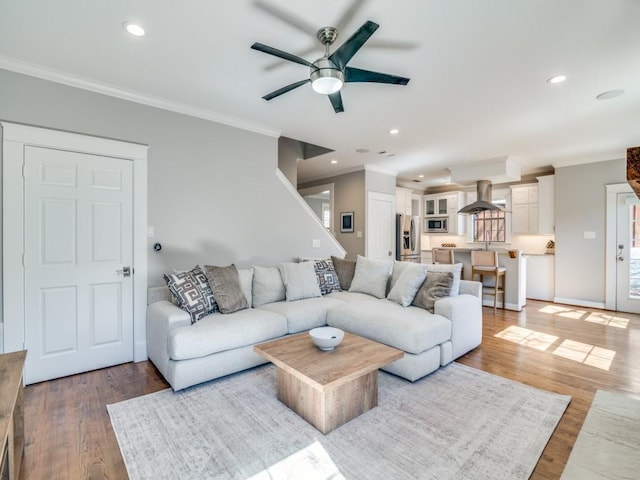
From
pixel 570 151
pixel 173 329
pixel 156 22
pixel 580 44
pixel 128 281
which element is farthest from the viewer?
pixel 570 151

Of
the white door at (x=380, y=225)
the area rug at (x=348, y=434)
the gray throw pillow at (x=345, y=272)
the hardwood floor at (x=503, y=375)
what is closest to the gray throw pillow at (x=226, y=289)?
the area rug at (x=348, y=434)

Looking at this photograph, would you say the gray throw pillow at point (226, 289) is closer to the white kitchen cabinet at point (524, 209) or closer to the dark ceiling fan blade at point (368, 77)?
the dark ceiling fan blade at point (368, 77)

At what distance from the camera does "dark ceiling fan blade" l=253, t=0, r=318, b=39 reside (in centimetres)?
196

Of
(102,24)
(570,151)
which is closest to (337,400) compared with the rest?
(102,24)

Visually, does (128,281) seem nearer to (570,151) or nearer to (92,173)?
(92,173)

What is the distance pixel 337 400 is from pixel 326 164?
4.92m

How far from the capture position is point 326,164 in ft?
20.5

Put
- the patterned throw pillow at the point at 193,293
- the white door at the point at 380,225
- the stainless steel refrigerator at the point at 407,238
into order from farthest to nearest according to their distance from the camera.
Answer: the stainless steel refrigerator at the point at 407,238
the white door at the point at 380,225
the patterned throw pillow at the point at 193,293

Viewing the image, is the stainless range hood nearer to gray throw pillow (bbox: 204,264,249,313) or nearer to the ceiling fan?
the ceiling fan

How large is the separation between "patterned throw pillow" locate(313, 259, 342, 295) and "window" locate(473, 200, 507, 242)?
479 centimetres

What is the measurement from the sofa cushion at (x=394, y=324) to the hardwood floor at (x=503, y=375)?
638 mm

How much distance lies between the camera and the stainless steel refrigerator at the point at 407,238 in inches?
275

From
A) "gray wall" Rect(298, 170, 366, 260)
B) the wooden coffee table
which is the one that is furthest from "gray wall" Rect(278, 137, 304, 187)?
the wooden coffee table

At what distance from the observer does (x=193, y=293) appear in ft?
9.48
